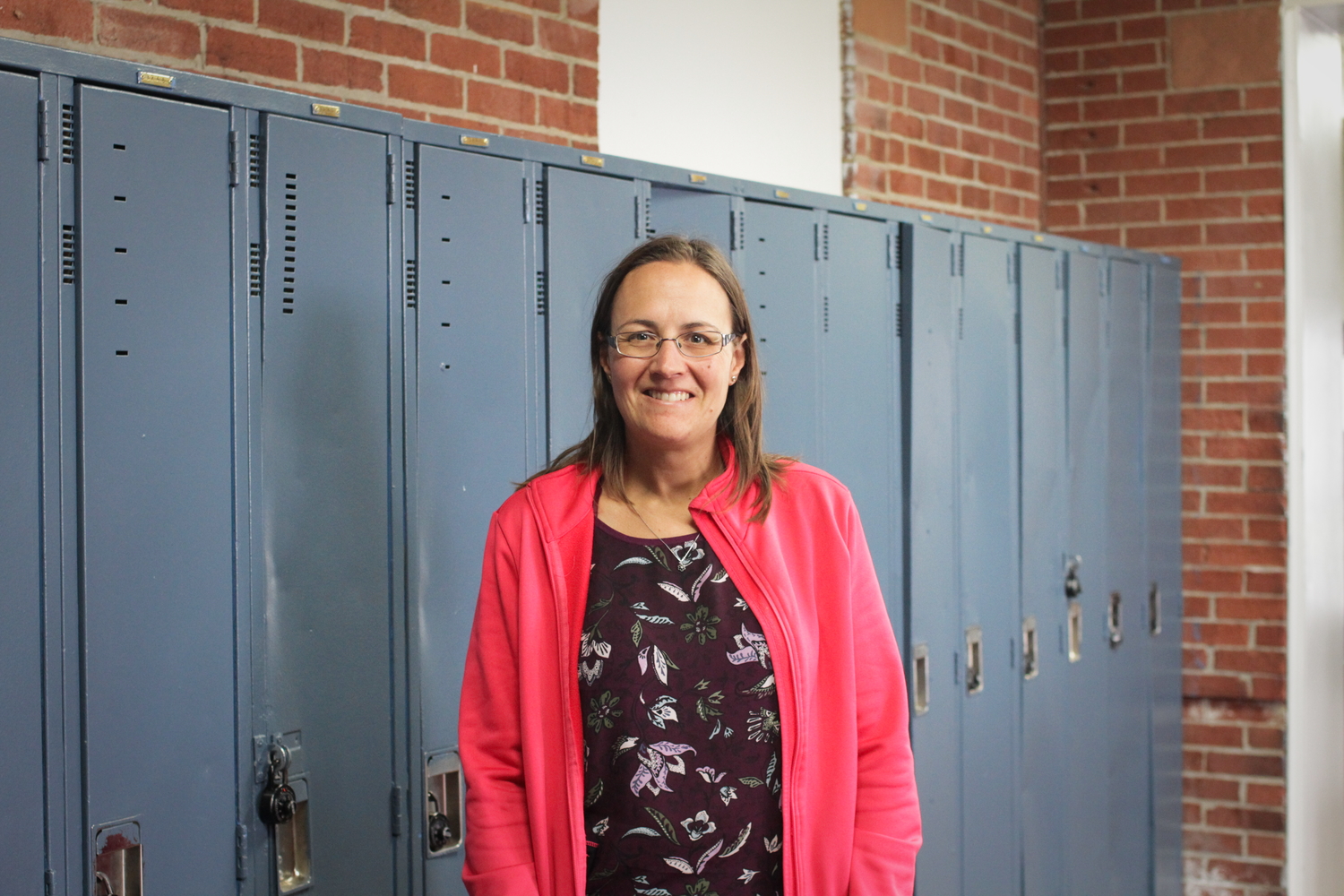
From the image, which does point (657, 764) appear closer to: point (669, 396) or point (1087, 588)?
point (669, 396)

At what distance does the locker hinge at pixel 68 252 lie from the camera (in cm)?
177

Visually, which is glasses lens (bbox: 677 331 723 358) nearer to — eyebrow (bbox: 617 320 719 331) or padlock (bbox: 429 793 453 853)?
eyebrow (bbox: 617 320 719 331)

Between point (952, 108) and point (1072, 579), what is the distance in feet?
5.61

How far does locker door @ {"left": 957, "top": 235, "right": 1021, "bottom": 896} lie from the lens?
11.6 ft

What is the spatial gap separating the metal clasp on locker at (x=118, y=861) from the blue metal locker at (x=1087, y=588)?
2.93 meters

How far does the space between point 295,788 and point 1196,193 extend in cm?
394

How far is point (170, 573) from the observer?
1.88m

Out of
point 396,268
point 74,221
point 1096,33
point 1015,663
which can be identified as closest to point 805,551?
point 396,268

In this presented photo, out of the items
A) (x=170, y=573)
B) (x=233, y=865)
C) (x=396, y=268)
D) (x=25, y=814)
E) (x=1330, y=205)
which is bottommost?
(x=233, y=865)

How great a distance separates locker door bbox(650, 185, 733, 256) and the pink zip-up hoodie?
3.63 ft

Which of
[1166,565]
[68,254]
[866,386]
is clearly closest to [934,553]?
[866,386]

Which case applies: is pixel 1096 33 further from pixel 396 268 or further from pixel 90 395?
pixel 90 395

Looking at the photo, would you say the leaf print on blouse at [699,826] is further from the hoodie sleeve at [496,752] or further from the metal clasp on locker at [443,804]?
the metal clasp on locker at [443,804]

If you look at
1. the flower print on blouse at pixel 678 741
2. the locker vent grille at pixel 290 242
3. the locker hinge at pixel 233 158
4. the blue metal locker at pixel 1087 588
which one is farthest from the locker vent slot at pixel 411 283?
the blue metal locker at pixel 1087 588
